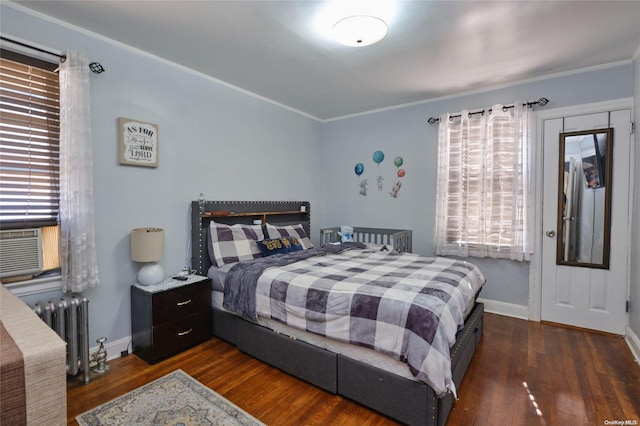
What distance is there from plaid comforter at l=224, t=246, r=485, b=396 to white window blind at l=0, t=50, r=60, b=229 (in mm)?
1470

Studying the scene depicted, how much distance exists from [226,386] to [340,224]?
306 cm

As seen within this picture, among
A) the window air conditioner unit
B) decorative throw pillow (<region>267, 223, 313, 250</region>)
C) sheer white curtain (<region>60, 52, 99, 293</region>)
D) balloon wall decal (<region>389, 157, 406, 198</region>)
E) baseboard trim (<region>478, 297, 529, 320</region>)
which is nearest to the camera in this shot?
the window air conditioner unit

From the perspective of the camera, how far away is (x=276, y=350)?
234cm

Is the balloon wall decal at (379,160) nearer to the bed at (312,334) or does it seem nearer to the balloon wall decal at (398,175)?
the balloon wall decal at (398,175)

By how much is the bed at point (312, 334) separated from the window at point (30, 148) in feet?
3.67

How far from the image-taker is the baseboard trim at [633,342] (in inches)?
100

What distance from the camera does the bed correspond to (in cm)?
171

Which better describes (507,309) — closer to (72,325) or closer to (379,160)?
(379,160)

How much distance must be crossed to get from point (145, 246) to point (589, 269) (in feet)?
13.9

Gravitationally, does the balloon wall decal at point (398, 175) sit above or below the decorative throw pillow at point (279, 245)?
above

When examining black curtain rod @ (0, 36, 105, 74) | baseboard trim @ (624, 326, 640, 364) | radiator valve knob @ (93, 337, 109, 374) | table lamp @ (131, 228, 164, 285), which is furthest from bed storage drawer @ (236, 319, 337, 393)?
baseboard trim @ (624, 326, 640, 364)

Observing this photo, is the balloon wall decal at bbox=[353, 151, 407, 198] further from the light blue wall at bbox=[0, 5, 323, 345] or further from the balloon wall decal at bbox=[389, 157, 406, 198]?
the light blue wall at bbox=[0, 5, 323, 345]

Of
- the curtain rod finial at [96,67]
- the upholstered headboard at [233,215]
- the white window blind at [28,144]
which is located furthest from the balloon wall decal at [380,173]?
the white window blind at [28,144]

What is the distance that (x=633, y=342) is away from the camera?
2688 millimetres
